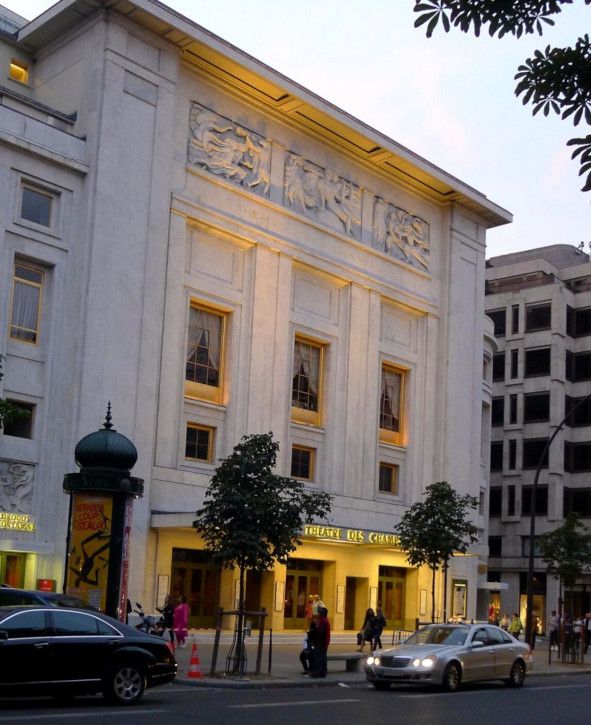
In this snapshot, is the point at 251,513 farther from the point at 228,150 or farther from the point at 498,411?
the point at 498,411

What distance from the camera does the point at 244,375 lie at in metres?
40.0

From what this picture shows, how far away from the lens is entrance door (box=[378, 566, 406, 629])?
150ft

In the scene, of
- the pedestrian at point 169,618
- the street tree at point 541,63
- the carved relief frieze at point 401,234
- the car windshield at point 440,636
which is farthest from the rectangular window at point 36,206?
the street tree at point 541,63

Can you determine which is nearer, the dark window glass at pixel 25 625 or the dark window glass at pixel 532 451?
the dark window glass at pixel 25 625

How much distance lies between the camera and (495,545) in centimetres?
6781

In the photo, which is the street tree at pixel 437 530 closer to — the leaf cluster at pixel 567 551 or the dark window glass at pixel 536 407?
the leaf cluster at pixel 567 551

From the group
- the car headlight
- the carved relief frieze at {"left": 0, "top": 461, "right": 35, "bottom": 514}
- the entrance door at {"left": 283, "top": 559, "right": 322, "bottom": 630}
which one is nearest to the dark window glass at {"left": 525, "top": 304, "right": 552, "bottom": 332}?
the entrance door at {"left": 283, "top": 559, "right": 322, "bottom": 630}

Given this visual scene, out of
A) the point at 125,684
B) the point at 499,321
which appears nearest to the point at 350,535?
the point at 125,684

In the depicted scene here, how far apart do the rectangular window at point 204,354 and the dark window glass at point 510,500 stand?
3240 cm

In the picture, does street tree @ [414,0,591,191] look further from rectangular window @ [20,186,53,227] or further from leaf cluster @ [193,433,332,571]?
rectangular window @ [20,186,53,227]

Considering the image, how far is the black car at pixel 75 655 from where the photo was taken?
52.2ft

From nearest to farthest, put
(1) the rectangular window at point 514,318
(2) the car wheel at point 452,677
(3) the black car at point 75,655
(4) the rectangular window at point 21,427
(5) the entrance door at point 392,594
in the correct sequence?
A: (3) the black car at point 75,655 < (2) the car wheel at point 452,677 < (4) the rectangular window at point 21,427 < (5) the entrance door at point 392,594 < (1) the rectangular window at point 514,318

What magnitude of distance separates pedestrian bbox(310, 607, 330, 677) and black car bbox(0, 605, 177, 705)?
297 inches

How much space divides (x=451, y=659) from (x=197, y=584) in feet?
55.7
